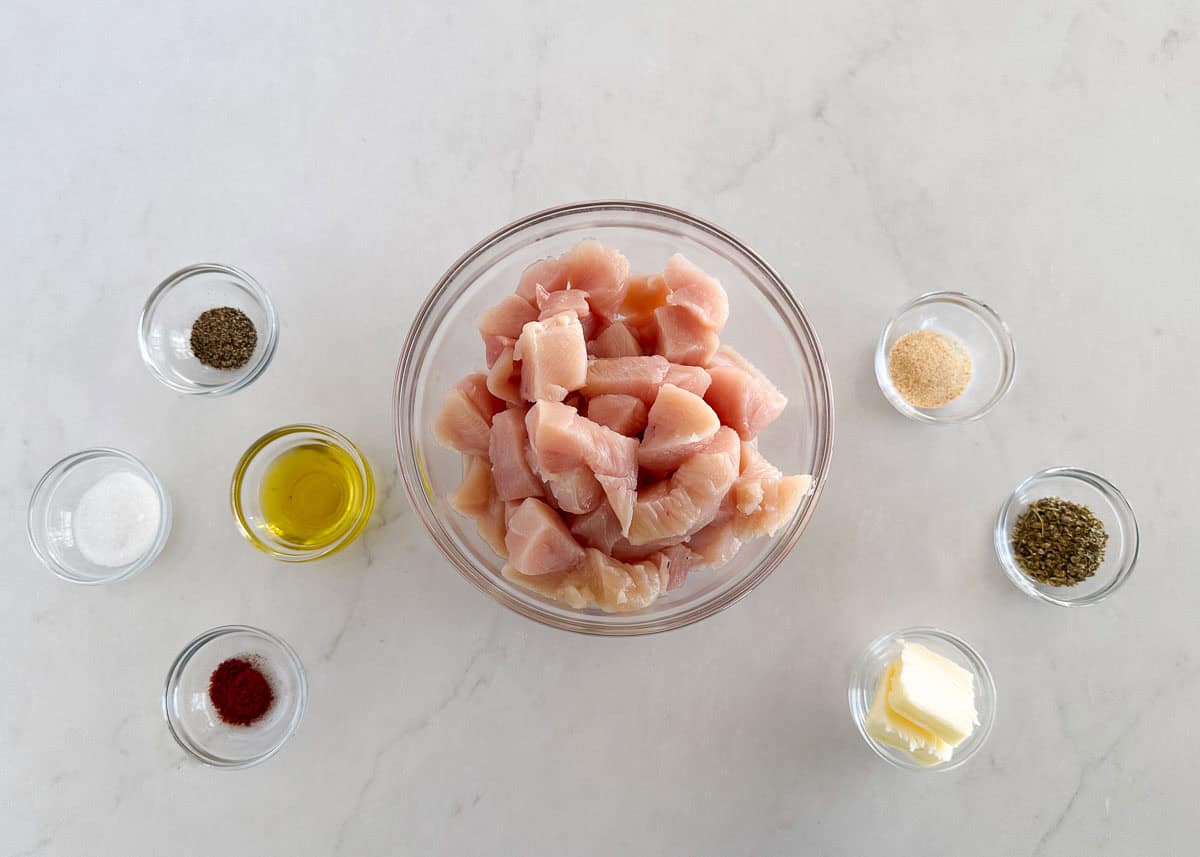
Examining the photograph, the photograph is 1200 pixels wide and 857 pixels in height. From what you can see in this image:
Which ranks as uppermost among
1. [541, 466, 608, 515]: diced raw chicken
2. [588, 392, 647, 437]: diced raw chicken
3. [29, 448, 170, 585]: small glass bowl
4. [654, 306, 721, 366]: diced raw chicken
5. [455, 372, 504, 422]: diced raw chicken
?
[654, 306, 721, 366]: diced raw chicken

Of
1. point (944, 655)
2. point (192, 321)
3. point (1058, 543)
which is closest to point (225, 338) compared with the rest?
point (192, 321)

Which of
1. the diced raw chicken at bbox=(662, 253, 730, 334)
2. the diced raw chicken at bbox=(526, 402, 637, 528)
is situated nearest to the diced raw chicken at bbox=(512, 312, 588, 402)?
the diced raw chicken at bbox=(526, 402, 637, 528)

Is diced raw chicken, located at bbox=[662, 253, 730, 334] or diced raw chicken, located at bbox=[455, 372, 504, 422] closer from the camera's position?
diced raw chicken, located at bbox=[662, 253, 730, 334]

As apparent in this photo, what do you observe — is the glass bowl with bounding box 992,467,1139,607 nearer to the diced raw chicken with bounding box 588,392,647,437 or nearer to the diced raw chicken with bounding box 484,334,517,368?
the diced raw chicken with bounding box 588,392,647,437

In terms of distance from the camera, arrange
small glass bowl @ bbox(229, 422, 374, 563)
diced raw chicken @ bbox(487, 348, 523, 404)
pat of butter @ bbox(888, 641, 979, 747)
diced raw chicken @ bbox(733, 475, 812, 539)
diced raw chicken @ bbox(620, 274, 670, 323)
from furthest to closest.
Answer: small glass bowl @ bbox(229, 422, 374, 563) → pat of butter @ bbox(888, 641, 979, 747) → diced raw chicken @ bbox(620, 274, 670, 323) → diced raw chicken @ bbox(487, 348, 523, 404) → diced raw chicken @ bbox(733, 475, 812, 539)

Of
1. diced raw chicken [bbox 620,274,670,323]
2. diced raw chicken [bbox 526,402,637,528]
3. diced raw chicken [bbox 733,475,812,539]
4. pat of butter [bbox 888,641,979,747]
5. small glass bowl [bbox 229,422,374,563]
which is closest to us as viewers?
diced raw chicken [bbox 526,402,637,528]

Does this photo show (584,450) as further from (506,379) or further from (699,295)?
(699,295)

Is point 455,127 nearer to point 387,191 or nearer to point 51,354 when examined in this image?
point 387,191
